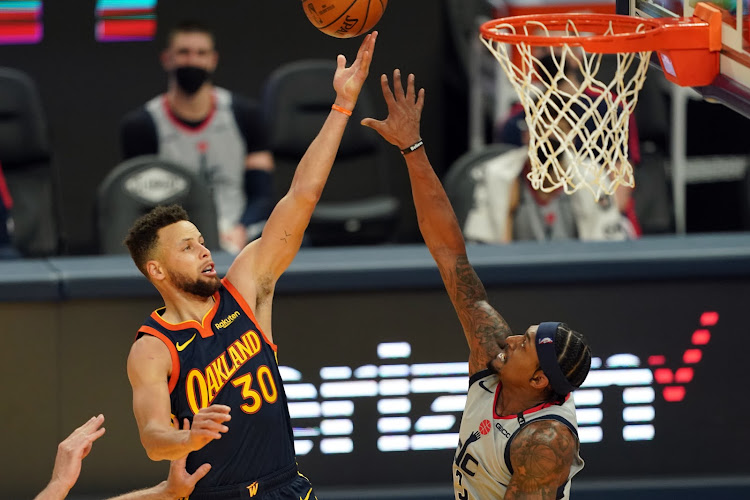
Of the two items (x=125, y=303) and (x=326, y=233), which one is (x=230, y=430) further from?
(x=326, y=233)

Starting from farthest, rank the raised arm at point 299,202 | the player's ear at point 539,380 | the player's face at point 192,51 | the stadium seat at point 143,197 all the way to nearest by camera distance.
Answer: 1. the player's face at point 192,51
2. the stadium seat at point 143,197
3. the raised arm at point 299,202
4. the player's ear at point 539,380

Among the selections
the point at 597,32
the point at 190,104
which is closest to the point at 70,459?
the point at 597,32

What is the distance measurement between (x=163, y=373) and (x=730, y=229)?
267 inches

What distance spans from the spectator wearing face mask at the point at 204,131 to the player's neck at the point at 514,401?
12.4 ft

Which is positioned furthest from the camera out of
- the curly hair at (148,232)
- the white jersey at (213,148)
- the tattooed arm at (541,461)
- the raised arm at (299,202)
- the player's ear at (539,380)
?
the white jersey at (213,148)

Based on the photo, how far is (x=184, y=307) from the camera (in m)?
3.98

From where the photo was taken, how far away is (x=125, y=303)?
5219mm

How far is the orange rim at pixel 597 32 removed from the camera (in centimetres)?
405

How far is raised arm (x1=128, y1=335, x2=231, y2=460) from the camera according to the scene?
340 cm

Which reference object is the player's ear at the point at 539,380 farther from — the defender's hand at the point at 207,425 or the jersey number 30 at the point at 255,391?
the defender's hand at the point at 207,425

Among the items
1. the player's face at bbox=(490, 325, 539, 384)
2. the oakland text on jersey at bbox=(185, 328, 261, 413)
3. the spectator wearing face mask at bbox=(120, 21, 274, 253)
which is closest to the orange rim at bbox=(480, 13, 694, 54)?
the player's face at bbox=(490, 325, 539, 384)

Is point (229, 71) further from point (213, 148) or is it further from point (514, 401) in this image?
point (514, 401)

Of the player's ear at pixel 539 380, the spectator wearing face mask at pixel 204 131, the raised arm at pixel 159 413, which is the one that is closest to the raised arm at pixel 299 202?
the raised arm at pixel 159 413

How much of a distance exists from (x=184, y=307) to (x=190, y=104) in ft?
12.8
